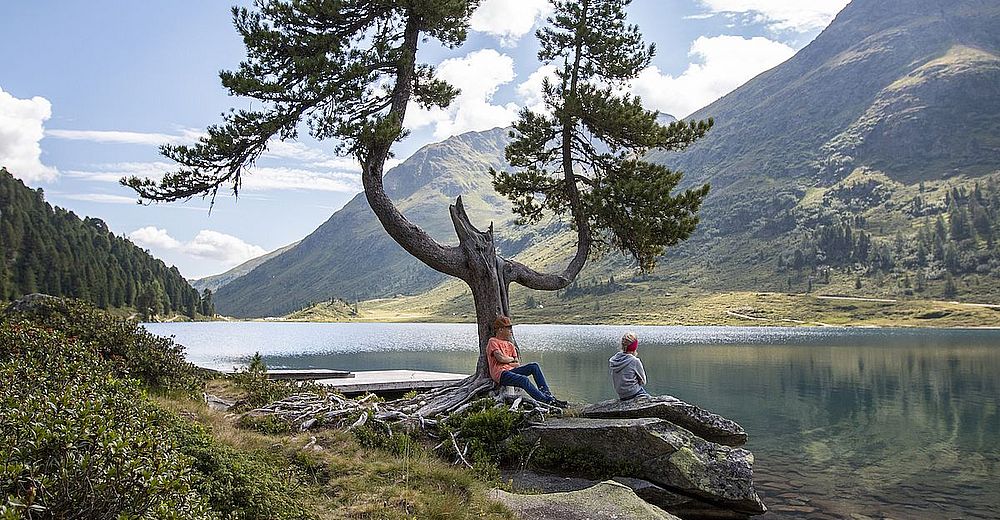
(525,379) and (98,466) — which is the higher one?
(98,466)

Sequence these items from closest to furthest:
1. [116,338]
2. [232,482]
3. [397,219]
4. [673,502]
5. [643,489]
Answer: [232,482] → [643,489] → [673,502] → [116,338] → [397,219]

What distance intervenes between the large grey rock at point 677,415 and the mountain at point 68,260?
10073 centimetres

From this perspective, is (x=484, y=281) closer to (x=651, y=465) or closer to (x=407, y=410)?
(x=407, y=410)

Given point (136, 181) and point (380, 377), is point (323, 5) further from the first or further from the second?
point (380, 377)

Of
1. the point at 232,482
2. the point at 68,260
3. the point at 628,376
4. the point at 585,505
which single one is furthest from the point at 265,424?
the point at 68,260

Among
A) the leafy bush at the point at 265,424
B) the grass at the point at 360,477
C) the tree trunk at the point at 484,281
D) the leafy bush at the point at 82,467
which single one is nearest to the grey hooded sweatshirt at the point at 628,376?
the tree trunk at the point at 484,281

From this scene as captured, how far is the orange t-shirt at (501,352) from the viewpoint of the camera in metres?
17.0

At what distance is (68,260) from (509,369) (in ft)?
428

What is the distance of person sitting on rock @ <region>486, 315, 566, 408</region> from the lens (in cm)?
1661

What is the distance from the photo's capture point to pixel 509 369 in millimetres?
16953

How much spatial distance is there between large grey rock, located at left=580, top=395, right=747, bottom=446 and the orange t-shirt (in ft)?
7.50

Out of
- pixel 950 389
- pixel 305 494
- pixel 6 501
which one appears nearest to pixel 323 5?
pixel 305 494

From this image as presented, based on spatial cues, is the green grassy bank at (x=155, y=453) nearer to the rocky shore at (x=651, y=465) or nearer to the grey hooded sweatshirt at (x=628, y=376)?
the rocky shore at (x=651, y=465)

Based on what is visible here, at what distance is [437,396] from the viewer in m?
18.4
